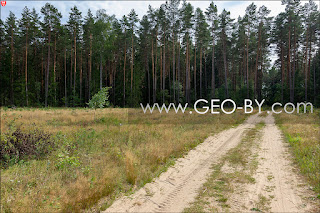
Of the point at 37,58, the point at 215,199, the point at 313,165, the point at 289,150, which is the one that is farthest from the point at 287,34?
the point at 37,58

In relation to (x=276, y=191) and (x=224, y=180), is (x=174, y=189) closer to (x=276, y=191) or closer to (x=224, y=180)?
(x=224, y=180)

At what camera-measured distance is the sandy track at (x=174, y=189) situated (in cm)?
415

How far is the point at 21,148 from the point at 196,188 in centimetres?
616

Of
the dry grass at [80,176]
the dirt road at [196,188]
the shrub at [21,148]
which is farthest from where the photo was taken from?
the shrub at [21,148]

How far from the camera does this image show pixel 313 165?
6246mm

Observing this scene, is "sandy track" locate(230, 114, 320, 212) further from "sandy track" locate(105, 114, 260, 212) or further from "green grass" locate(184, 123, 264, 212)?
"sandy track" locate(105, 114, 260, 212)

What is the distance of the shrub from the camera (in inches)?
245

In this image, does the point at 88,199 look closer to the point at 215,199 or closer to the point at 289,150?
the point at 215,199

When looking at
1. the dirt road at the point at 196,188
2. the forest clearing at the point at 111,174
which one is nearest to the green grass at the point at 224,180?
the forest clearing at the point at 111,174

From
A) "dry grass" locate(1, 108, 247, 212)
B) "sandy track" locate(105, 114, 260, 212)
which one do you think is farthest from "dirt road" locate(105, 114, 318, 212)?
"dry grass" locate(1, 108, 247, 212)

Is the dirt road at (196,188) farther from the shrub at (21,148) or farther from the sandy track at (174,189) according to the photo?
the shrub at (21,148)

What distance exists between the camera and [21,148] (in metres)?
6.71

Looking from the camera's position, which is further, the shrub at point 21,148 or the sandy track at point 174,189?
the shrub at point 21,148

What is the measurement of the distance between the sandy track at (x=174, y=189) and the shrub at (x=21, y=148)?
4.20 m
